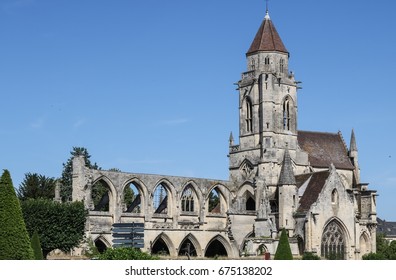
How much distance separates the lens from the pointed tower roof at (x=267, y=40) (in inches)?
2805

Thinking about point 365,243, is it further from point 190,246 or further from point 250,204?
point 190,246

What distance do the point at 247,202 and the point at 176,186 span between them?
7.62 m

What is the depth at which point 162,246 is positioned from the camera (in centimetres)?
6575

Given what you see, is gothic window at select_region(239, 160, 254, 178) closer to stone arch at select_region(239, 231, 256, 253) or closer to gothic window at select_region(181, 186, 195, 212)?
gothic window at select_region(181, 186, 195, 212)

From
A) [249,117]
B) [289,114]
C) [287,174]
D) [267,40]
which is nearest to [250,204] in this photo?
[287,174]

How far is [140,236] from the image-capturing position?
2514 centimetres

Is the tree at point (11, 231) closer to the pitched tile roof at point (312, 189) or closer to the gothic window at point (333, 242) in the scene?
the pitched tile roof at point (312, 189)

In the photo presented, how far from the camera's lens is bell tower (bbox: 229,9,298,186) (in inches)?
2739

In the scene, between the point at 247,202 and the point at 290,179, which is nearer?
the point at 290,179

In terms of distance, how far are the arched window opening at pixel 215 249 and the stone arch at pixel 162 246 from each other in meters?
4.50

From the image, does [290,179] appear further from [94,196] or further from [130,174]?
[94,196]

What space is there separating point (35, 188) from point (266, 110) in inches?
852

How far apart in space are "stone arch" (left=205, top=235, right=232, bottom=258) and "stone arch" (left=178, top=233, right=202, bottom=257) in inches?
38.4
